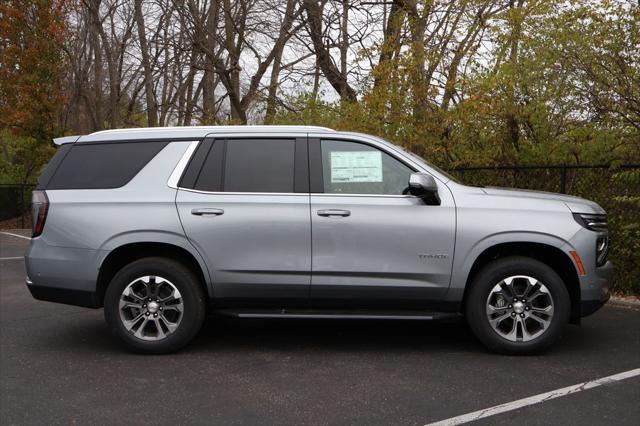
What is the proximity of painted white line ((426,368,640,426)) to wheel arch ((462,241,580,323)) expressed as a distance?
68cm

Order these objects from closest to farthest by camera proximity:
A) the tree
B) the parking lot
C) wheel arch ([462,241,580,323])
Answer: the parking lot → wheel arch ([462,241,580,323]) → the tree

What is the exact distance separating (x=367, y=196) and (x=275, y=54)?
651 inches

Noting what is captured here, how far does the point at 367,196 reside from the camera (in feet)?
17.5

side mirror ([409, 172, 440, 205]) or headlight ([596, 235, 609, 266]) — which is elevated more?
side mirror ([409, 172, 440, 205])

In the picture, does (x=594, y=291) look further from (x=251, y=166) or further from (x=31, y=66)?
(x=31, y=66)

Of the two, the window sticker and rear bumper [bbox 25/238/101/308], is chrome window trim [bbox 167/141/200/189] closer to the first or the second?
rear bumper [bbox 25/238/101/308]

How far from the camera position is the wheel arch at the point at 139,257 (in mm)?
5434

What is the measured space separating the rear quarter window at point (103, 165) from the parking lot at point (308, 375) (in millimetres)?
1465

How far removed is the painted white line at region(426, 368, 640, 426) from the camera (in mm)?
3973

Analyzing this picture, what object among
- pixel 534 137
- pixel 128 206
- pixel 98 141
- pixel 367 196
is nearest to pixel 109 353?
pixel 128 206

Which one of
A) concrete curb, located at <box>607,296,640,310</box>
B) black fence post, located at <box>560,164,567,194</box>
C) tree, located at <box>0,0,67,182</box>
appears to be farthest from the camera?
tree, located at <box>0,0,67,182</box>

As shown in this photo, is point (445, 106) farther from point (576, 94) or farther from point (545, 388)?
point (545, 388)

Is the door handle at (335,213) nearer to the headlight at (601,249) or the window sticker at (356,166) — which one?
the window sticker at (356,166)

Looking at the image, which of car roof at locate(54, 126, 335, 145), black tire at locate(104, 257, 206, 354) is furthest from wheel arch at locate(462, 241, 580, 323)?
black tire at locate(104, 257, 206, 354)
